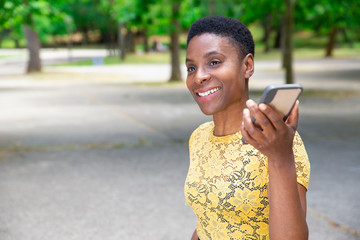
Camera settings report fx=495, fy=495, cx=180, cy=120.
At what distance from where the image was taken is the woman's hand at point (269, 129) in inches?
53.2

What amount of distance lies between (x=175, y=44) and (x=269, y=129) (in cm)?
2174

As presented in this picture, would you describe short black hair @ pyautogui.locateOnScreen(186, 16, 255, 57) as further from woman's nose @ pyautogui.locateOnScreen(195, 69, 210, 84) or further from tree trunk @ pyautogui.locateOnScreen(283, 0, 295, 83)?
tree trunk @ pyautogui.locateOnScreen(283, 0, 295, 83)

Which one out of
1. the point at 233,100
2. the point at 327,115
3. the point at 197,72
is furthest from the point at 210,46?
the point at 327,115

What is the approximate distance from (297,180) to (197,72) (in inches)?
22.5

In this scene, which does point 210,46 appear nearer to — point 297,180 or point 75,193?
point 297,180

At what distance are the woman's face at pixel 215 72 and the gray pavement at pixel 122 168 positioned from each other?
2.87 meters

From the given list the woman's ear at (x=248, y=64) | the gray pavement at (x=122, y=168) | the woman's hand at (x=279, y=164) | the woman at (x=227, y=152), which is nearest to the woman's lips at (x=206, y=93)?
the woman at (x=227, y=152)

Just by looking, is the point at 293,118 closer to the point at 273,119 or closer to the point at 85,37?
the point at 273,119

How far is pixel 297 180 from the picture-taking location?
1.67 metres

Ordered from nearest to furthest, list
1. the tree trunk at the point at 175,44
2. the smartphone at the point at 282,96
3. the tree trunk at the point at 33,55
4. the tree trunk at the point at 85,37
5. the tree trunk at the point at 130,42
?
the smartphone at the point at 282,96 < the tree trunk at the point at 175,44 < the tree trunk at the point at 33,55 < the tree trunk at the point at 130,42 < the tree trunk at the point at 85,37

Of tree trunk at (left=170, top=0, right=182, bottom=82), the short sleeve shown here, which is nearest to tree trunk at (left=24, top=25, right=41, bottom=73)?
tree trunk at (left=170, top=0, right=182, bottom=82)

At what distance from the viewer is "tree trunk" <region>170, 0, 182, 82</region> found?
2153 cm

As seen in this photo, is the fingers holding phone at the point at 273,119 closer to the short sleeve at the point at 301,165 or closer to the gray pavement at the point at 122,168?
the short sleeve at the point at 301,165

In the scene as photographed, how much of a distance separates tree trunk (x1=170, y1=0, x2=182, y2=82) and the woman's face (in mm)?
19532
